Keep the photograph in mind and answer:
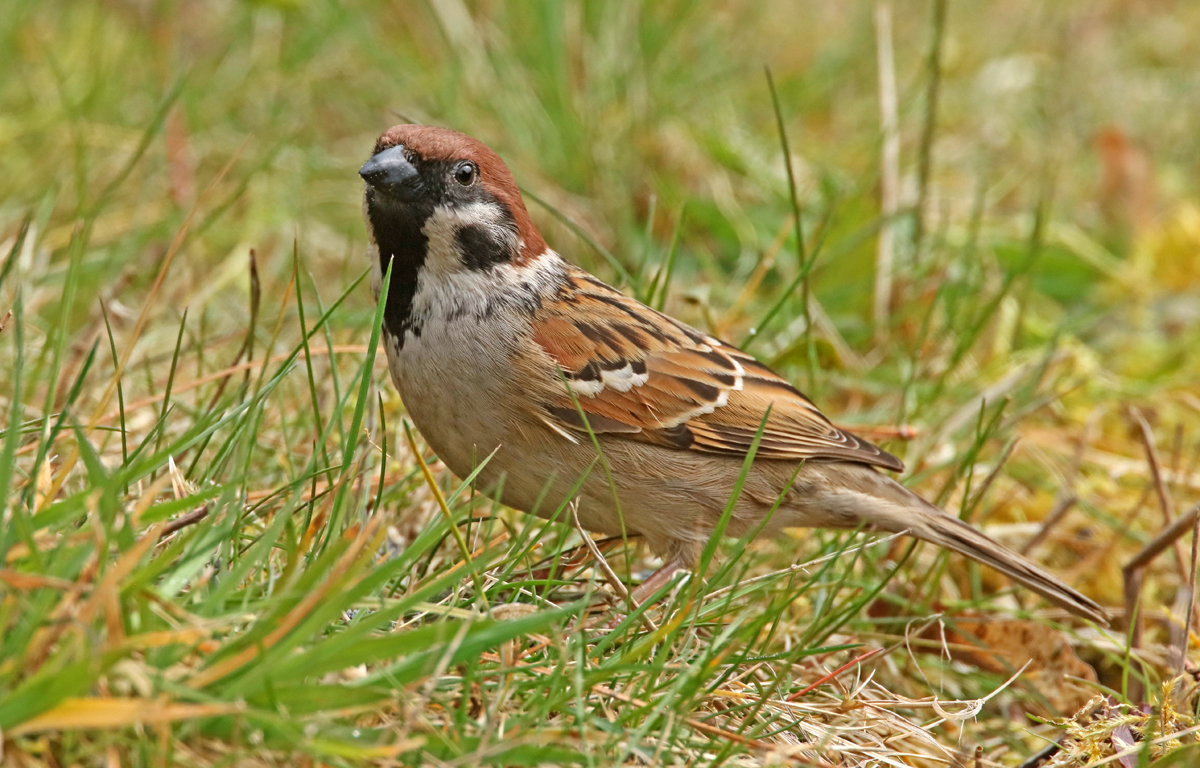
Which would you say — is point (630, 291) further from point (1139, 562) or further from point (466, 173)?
point (1139, 562)

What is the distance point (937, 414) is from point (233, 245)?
8.67 ft

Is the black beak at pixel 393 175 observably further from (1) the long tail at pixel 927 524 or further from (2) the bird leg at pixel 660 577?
(1) the long tail at pixel 927 524

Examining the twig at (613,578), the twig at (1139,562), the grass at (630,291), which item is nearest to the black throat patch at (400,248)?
the grass at (630,291)

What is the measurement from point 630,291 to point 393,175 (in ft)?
4.18

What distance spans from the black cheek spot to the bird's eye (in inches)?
4.1

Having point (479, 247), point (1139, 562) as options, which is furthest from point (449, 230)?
point (1139, 562)

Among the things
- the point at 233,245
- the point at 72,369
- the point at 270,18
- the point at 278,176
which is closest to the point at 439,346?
the point at 72,369

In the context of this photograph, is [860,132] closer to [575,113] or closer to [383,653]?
[575,113]

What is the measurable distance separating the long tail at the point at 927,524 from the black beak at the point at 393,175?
4.20 ft

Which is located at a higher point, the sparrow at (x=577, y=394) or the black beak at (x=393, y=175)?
the black beak at (x=393, y=175)

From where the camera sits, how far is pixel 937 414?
12.9ft

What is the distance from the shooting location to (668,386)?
3078 millimetres

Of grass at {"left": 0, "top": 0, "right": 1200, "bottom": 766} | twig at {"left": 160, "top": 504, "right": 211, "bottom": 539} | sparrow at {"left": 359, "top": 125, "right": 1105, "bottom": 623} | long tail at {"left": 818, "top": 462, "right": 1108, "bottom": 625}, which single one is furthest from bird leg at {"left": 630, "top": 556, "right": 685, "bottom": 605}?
twig at {"left": 160, "top": 504, "right": 211, "bottom": 539}

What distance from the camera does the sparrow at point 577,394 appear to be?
110 inches
